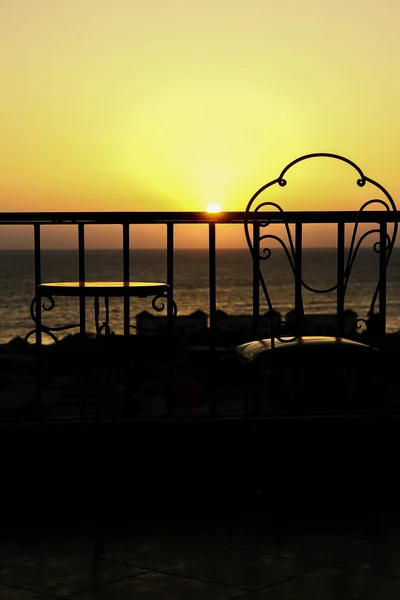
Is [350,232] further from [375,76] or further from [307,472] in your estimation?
[375,76]

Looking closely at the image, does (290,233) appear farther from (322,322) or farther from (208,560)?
(322,322)

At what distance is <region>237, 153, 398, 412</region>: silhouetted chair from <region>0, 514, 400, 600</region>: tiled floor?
58cm

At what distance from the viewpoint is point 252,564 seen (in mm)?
2955

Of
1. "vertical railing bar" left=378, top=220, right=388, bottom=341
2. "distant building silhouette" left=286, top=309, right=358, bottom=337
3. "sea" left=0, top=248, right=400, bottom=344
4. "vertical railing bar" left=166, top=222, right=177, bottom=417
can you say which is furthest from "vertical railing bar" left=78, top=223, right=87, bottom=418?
"distant building silhouette" left=286, top=309, right=358, bottom=337

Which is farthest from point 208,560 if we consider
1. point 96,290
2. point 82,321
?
point 82,321

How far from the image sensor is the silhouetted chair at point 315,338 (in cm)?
361

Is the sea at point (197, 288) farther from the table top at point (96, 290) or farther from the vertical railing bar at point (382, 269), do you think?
the table top at point (96, 290)

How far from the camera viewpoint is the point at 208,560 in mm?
3008

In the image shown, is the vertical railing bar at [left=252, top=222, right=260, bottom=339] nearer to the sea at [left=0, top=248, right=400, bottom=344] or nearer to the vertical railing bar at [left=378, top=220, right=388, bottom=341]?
the vertical railing bar at [left=378, top=220, right=388, bottom=341]

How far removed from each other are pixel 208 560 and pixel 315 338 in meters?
1.09

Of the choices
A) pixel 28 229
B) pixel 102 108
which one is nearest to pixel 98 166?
pixel 102 108

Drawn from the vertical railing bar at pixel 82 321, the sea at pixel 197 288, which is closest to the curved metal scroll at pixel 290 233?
the vertical railing bar at pixel 82 321

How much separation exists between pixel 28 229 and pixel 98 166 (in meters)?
40.5

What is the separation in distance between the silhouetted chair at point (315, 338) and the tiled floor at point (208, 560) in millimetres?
582
